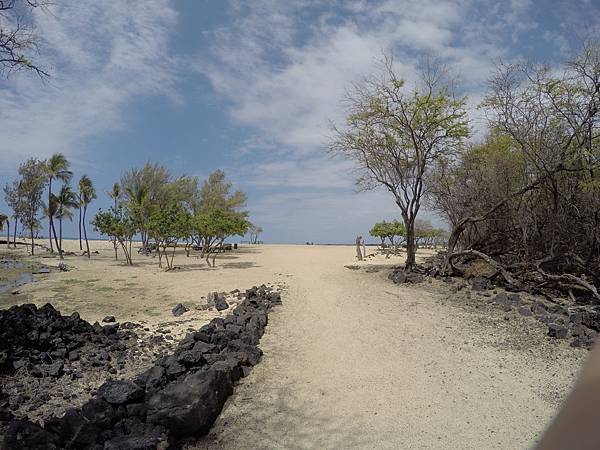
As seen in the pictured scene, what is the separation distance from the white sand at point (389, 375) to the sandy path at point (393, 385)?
2 cm

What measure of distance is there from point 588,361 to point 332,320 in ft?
34.3

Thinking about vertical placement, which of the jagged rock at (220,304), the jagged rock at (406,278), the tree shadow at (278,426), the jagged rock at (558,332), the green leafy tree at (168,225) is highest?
the green leafy tree at (168,225)

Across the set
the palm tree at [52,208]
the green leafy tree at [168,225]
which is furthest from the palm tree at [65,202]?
the green leafy tree at [168,225]

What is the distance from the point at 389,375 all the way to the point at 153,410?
13.0ft

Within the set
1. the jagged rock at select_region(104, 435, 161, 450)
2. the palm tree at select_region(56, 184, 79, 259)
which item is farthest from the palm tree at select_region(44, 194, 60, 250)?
the jagged rock at select_region(104, 435, 161, 450)

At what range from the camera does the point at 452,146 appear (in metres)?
17.8

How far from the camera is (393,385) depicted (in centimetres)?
684

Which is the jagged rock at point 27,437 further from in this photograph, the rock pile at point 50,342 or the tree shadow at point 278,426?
the rock pile at point 50,342

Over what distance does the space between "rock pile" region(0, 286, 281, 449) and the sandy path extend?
328 millimetres

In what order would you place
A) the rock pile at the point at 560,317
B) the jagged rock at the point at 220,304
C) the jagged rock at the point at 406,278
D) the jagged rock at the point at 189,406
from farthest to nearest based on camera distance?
the jagged rock at the point at 406,278, the jagged rock at the point at 220,304, the rock pile at the point at 560,317, the jagged rock at the point at 189,406

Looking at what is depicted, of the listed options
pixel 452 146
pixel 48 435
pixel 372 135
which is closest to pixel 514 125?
pixel 452 146

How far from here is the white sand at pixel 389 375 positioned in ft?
17.7

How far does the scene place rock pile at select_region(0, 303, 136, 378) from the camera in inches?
279

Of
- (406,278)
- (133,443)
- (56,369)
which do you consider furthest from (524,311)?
(56,369)
